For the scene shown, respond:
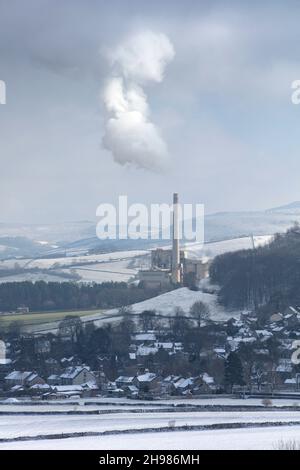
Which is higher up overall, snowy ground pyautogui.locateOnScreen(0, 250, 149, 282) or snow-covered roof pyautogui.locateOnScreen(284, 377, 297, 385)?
snowy ground pyautogui.locateOnScreen(0, 250, 149, 282)

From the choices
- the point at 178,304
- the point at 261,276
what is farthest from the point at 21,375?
the point at 261,276

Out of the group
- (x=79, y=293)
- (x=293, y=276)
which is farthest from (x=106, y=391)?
(x=79, y=293)

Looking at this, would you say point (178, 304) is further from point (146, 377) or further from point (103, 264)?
point (103, 264)

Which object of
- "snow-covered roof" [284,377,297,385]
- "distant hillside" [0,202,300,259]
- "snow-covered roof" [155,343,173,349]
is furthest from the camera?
"distant hillside" [0,202,300,259]

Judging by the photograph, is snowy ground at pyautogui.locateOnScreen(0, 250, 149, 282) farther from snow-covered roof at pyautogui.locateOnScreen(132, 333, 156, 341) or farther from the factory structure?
snow-covered roof at pyautogui.locateOnScreen(132, 333, 156, 341)

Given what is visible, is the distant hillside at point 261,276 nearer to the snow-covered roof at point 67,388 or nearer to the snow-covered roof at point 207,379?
the snow-covered roof at point 207,379

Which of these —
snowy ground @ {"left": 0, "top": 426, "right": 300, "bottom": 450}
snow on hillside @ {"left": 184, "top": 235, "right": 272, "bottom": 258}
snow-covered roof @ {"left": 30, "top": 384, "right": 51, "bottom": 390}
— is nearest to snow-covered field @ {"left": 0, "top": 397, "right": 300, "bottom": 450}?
snowy ground @ {"left": 0, "top": 426, "right": 300, "bottom": 450}

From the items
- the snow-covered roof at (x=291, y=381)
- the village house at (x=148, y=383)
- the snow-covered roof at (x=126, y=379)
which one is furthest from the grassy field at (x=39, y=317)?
the snow-covered roof at (x=291, y=381)

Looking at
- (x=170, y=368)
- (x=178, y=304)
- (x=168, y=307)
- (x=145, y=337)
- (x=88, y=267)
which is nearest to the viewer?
(x=170, y=368)

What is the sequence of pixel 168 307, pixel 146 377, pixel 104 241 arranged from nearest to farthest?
pixel 146 377 → pixel 168 307 → pixel 104 241
